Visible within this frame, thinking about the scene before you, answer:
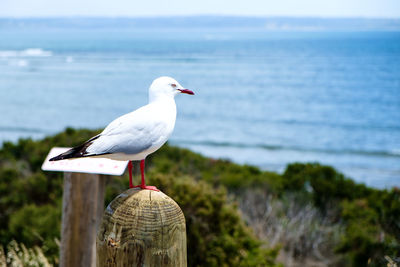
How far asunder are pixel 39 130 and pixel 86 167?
67.1 feet

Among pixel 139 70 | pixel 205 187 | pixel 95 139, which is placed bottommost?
pixel 205 187

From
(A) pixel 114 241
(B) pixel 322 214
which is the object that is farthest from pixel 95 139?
(B) pixel 322 214

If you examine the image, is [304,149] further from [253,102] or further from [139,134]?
[139,134]

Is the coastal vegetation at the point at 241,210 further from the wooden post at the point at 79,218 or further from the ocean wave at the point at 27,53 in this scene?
the ocean wave at the point at 27,53

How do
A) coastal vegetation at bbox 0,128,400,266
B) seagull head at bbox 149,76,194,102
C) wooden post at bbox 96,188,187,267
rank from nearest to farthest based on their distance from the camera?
wooden post at bbox 96,188,187,267
seagull head at bbox 149,76,194,102
coastal vegetation at bbox 0,128,400,266

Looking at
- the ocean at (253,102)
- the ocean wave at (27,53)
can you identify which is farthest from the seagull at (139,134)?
the ocean wave at (27,53)

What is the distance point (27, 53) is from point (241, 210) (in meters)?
66.6

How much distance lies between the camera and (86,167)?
365 centimetres

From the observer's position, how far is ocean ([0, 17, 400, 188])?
63.9 ft

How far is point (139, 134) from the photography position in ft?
8.27

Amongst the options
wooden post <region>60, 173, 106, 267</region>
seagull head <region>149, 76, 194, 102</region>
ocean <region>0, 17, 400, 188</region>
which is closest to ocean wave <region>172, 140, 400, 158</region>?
ocean <region>0, 17, 400, 188</region>

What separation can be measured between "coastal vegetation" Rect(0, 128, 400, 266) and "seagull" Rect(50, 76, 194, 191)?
8.29ft

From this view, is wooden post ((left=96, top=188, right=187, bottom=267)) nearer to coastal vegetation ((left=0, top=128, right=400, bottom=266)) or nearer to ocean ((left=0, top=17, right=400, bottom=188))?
coastal vegetation ((left=0, top=128, right=400, bottom=266))

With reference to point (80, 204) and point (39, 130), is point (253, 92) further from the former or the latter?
point (80, 204)
